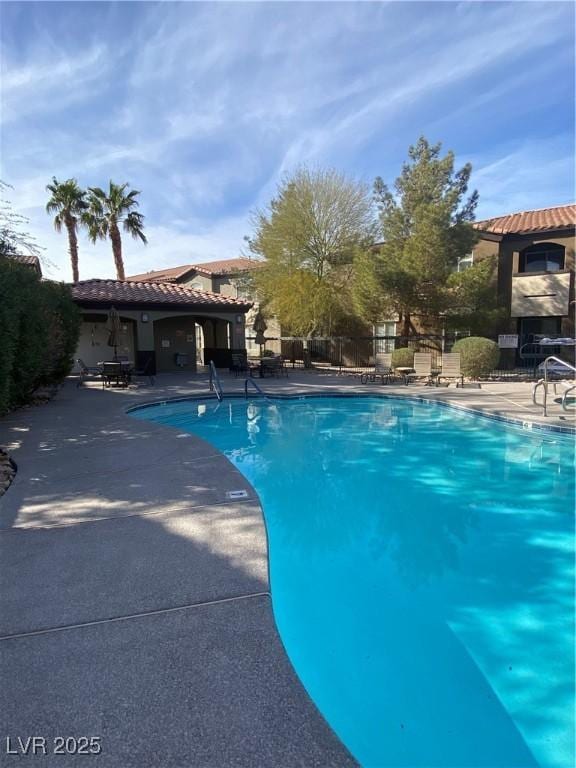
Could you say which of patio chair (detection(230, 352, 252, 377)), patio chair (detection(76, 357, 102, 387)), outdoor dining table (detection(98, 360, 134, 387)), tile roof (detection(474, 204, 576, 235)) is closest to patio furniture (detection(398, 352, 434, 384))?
patio chair (detection(230, 352, 252, 377))

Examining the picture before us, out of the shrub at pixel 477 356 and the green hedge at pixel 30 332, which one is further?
the shrub at pixel 477 356

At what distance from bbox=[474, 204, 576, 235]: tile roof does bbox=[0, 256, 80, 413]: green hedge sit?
18011mm

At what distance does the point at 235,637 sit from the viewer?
2.62 metres

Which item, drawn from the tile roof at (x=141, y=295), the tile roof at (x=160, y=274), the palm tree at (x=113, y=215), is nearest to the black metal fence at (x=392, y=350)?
the tile roof at (x=141, y=295)

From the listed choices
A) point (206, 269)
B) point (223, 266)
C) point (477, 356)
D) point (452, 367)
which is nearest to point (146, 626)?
point (452, 367)

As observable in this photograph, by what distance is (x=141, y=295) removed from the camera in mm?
19016

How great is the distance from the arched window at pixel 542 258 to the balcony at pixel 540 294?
0.72 m

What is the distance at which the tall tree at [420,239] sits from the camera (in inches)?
717

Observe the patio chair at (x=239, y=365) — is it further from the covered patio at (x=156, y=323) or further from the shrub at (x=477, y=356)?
the shrub at (x=477, y=356)

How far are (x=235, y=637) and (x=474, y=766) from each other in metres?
1.47

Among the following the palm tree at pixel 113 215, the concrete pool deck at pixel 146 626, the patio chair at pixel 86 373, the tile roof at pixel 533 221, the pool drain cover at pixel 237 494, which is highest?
the palm tree at pixel 113 215

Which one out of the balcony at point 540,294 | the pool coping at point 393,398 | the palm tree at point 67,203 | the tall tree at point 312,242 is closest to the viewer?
the pool coping at point 393,398

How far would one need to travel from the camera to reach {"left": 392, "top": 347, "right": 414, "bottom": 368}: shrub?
739 inches

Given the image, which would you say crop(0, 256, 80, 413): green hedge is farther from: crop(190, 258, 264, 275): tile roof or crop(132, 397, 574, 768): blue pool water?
crop(190, 258, 264, 275): tile roof
